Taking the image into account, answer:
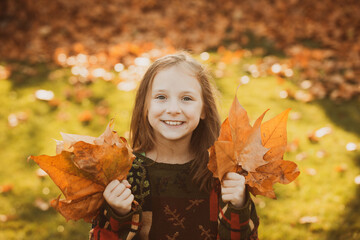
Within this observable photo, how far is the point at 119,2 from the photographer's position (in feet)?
23.1

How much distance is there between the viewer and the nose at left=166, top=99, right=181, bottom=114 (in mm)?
1704

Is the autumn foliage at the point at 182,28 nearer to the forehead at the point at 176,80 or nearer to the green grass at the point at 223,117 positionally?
the green grass at the point at 223,117

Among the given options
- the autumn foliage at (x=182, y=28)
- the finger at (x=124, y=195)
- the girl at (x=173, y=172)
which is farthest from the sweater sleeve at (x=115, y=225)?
the autumn foliage at (x=182, y=28)

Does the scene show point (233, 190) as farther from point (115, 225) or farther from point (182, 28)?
point (182, 28)

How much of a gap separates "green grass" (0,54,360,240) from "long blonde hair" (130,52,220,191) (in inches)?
7.6

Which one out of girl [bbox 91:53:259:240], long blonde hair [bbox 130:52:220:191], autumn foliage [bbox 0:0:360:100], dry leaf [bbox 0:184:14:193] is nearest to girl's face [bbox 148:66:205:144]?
girl [bbox 91:53:259:240]

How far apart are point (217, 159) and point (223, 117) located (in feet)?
7.53

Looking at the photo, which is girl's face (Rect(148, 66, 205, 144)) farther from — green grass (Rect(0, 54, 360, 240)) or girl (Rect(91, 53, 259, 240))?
green grass (Rect(0, 54, 360, 240))

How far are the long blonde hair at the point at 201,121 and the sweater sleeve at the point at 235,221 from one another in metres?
0.32

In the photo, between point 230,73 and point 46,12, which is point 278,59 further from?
point 46,12

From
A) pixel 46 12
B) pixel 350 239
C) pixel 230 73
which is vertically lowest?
pixel 350 239

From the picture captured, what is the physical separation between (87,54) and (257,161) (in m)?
4.76

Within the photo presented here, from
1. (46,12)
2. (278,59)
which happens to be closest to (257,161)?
(278,59)

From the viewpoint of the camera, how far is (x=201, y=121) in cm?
205
